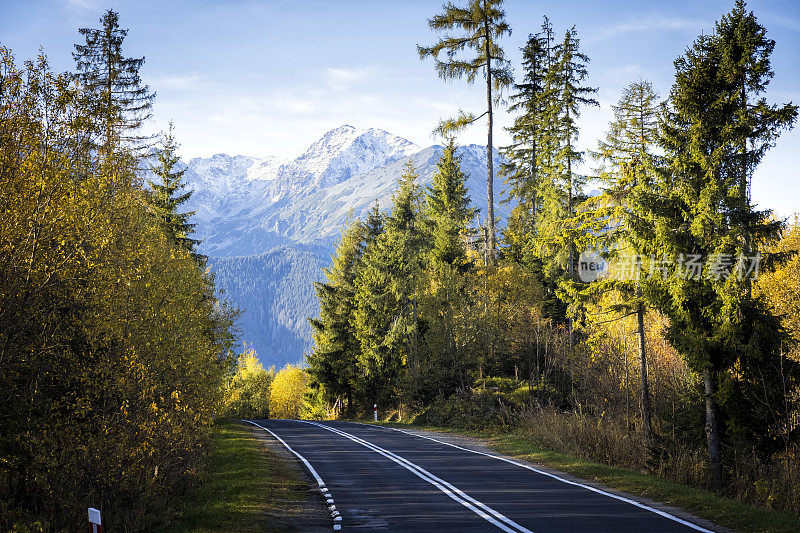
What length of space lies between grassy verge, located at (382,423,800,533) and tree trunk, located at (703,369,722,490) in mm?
3387

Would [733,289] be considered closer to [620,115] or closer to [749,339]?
[749,339]

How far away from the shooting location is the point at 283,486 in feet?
52.2

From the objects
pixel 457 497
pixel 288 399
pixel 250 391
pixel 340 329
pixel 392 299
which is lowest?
pixel 288 399

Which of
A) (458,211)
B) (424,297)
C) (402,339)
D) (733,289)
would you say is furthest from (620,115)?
(733,289)

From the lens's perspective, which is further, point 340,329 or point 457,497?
point 340,329

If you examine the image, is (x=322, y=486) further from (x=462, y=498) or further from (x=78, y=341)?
(x=78, y=341)

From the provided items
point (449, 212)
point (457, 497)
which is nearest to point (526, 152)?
point (449, 212)

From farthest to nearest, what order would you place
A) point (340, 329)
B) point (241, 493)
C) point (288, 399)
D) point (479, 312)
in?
point (288, 399)
point (340, 329)
point (479, 312)
point (241, 493)

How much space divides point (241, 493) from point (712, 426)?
47.0 ft

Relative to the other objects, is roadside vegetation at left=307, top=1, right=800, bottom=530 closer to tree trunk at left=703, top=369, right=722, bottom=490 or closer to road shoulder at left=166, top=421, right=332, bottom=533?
tree trunk at left=703, top=369, right=722, bottom=490

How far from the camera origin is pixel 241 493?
14.9m

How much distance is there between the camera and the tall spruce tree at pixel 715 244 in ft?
57.7

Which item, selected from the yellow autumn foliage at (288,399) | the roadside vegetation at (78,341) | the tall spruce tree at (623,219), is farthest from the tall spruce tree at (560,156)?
the yellow autumn foliage at (288,399)

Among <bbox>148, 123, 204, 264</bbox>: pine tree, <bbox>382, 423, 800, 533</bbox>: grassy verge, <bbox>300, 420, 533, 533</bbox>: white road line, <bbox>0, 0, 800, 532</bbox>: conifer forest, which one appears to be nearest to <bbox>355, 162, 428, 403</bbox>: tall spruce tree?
<bbox>0, 0, 800, 532</bbox>: conifer forest
